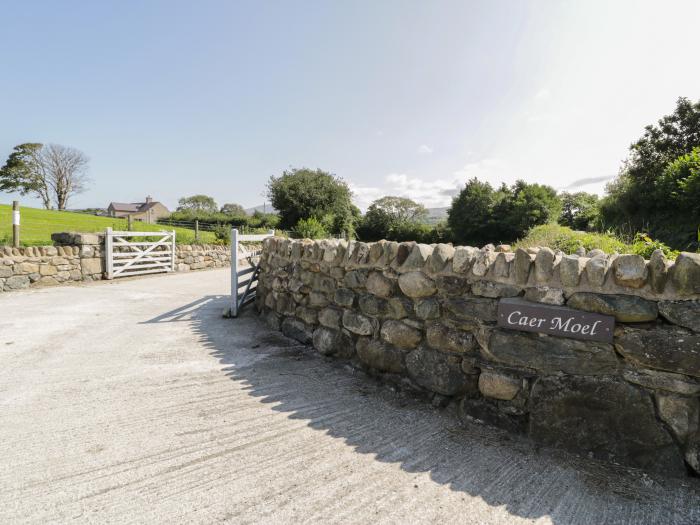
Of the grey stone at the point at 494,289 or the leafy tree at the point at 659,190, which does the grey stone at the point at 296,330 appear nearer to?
the grey stone at the point at 494,289

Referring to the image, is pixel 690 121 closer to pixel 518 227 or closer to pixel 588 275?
pixel 518 227

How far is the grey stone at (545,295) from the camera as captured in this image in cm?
233

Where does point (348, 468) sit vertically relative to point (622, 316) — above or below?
below

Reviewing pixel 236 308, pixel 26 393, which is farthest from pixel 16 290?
pixel 26 393

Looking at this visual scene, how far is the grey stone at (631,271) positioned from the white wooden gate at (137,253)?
11.6 metres

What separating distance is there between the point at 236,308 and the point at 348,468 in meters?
4.49

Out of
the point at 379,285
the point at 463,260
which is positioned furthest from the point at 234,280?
the point at 463,260

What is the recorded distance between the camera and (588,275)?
2.23 metres

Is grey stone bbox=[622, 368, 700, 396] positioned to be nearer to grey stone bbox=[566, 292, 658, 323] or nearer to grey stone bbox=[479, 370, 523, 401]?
grey stone bbox=[566, 292, 658, 323]

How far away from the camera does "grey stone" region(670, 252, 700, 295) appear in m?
1.91

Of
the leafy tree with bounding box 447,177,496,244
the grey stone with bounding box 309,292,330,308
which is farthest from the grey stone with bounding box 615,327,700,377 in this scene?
the leafy tree with bounding box 447,177,496,244

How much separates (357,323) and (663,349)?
2.33 meters

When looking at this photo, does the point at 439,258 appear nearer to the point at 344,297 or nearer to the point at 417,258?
the point at 417,258

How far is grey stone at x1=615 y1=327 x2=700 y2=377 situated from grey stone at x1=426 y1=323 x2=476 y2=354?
92 cm
